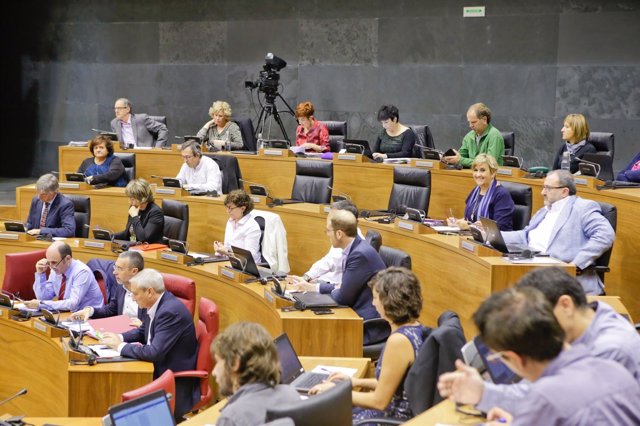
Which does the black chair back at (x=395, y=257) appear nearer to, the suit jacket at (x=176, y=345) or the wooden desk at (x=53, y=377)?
the suit jacket at (x=176, y=345)

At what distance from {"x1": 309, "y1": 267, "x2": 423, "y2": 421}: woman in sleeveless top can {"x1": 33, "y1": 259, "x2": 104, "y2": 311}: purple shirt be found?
8.52 feet

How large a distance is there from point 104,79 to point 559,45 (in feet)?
18.7

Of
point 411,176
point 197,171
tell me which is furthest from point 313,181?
point 197,171

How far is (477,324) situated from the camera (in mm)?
2211

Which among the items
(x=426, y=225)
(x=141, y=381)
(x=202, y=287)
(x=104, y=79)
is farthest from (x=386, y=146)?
(x=104, y=79)

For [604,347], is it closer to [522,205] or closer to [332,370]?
[332,370]

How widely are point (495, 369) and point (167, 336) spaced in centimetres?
218

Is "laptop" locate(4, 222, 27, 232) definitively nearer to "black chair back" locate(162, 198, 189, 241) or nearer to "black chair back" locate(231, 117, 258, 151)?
"black chair back" locate(162, 198, 189, 241)

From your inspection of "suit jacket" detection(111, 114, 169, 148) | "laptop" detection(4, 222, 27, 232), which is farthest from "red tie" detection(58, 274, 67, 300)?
"suit jacket" detection(111, 114, 169, 148)

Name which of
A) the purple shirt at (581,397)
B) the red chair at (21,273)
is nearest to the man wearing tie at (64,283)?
the red chair at (21,273)

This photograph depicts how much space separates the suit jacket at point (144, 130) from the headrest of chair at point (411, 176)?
2939mm

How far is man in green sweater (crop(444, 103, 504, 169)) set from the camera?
7281mm

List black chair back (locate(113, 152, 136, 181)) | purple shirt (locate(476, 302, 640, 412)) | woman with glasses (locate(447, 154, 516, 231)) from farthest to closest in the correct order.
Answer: black chair back (locate(113, 152, 136, 181)), woman with glasses (locate(447, 154, 516, 231)), purple shirt (locate(476, 302, 640, 412))

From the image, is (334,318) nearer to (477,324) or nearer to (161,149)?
(477,324)
